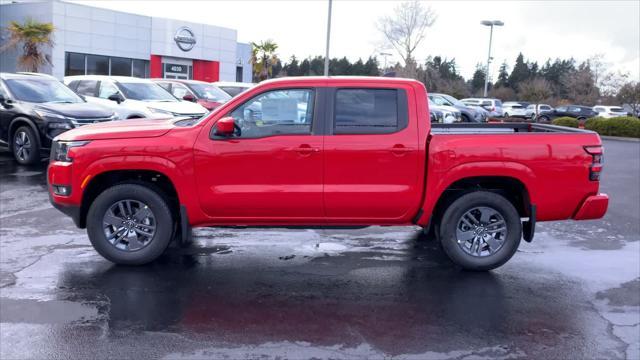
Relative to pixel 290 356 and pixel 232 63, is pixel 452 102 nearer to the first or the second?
pixel 232 63

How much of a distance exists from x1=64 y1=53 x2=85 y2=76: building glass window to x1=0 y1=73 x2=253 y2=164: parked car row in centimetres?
1950

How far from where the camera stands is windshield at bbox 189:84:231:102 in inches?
793

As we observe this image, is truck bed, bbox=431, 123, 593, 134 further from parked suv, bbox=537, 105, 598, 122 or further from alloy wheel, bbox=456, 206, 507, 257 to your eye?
parked suv, bbox=537, 105, 598, 122

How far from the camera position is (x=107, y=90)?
16.6 meters

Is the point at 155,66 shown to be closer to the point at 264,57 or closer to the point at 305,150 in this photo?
the point at 264,57

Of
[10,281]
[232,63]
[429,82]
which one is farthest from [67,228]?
[429,82]

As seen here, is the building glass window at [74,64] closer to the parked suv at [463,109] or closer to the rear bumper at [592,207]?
the parked suv at [463,109]

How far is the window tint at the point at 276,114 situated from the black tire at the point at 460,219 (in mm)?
1688

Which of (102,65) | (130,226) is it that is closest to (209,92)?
(130,226)

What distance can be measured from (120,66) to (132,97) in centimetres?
2331

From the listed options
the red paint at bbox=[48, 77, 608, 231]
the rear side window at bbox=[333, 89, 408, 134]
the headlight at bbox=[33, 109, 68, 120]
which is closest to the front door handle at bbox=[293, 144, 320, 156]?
the red paint at bbox=[48, 77, 608, 231]

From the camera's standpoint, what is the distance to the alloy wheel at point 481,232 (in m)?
6.93

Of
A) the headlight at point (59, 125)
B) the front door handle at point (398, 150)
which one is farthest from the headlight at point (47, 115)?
the front door handle at point (398, 150)

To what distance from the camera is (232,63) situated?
4550 cm
